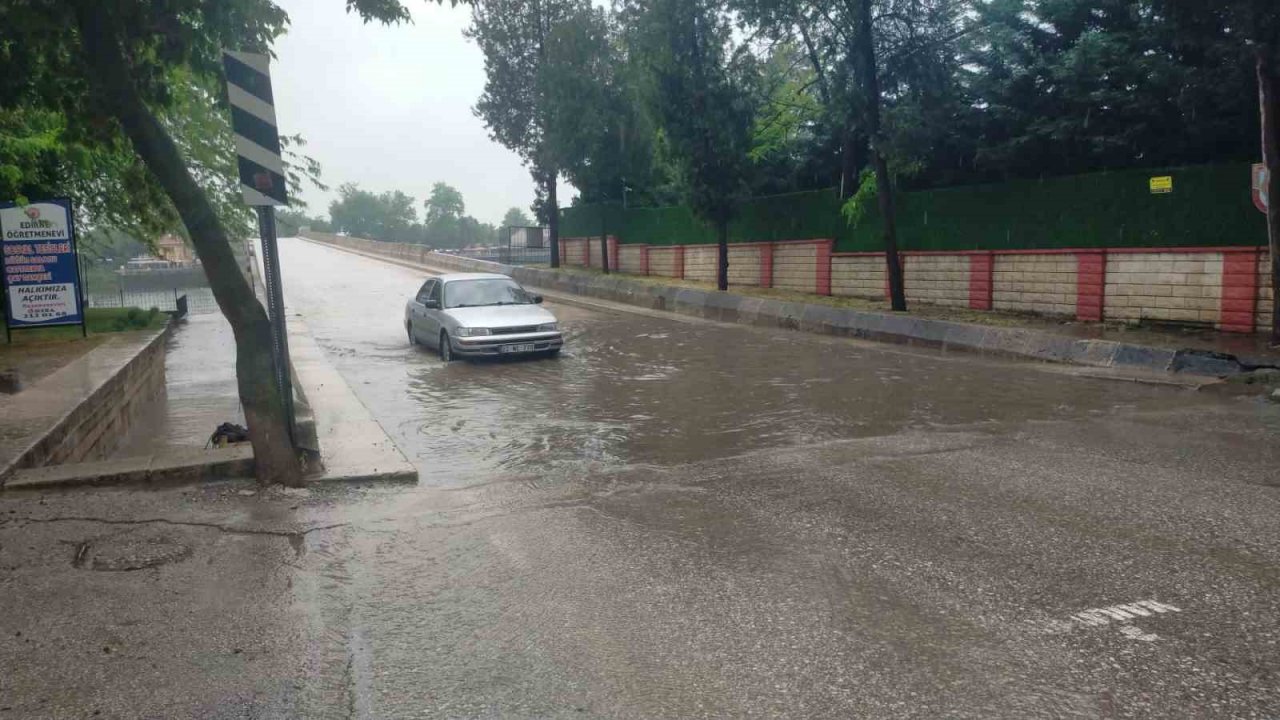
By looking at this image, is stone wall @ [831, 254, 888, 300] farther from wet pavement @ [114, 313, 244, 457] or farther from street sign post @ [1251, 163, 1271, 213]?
wet pavement @ [114, 313, 244, 457]

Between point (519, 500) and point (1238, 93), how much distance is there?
1540cm

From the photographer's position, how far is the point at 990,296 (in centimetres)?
1986

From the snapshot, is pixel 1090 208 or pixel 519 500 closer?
pixel 519 500

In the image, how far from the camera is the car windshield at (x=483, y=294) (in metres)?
16.9

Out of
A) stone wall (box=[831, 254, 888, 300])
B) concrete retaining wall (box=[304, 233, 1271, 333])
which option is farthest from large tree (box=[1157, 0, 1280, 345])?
stone wall (box=[831, 254, 888, 300])

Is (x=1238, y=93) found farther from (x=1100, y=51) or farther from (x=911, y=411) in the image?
(x=911, y=411)

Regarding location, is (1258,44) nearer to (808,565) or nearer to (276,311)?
(808,565)

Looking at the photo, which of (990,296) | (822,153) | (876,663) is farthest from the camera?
(822,153)

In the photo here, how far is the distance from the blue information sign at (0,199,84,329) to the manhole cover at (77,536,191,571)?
11.5 m

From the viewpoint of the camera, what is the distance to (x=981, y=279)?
20.1 metres

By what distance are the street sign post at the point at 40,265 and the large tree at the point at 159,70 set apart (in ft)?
24.0

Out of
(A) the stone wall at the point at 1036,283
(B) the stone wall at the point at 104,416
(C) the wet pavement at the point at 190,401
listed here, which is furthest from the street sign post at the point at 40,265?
(A) the stone wall at the point at 1036,283

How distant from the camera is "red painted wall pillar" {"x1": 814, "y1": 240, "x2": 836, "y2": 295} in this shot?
82.3 feet

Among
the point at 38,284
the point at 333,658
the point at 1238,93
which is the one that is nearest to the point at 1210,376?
the point at 1238,93
